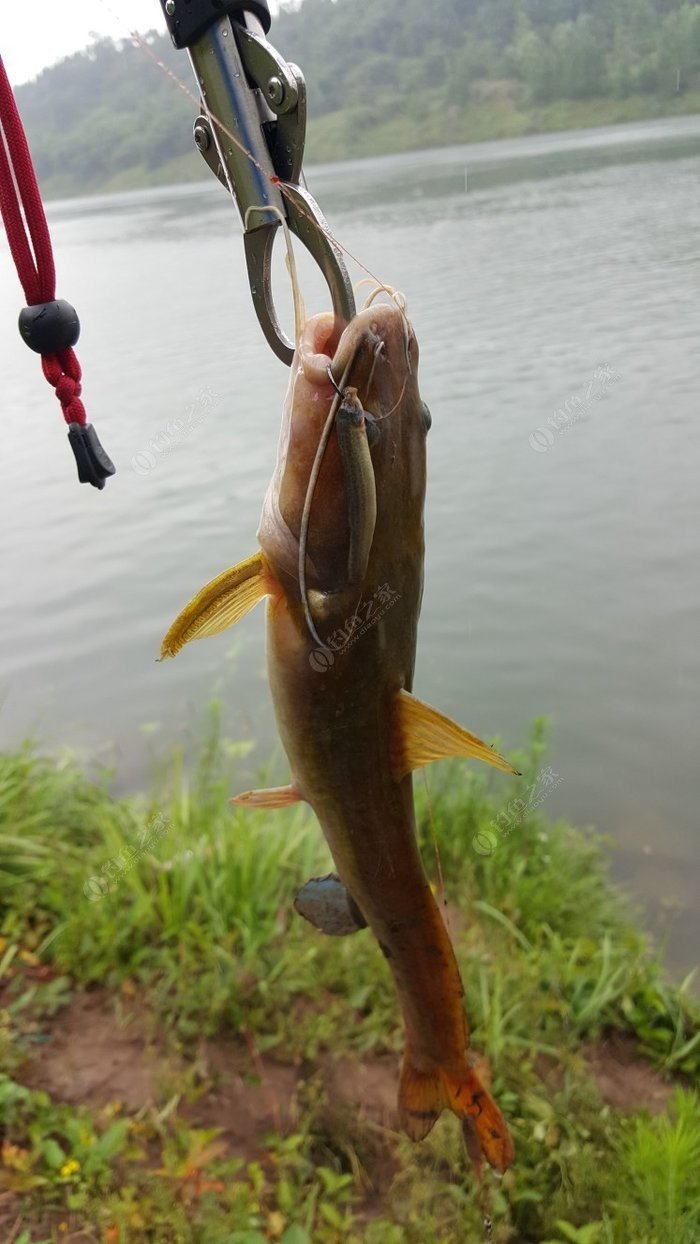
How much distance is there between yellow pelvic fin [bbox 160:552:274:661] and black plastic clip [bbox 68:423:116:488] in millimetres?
482

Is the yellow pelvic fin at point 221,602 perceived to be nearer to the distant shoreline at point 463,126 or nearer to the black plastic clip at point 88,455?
the black plastic clip at point 88,455

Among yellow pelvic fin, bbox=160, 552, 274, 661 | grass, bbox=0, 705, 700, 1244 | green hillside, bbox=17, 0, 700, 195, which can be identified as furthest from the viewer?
green hillside, bbox=17, 0, 700, 195

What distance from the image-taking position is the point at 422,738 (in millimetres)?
1722

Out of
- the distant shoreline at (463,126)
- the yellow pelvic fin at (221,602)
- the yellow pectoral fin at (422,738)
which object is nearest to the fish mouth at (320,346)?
the yellow pelvic fin at (221,602)

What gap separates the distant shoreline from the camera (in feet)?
161

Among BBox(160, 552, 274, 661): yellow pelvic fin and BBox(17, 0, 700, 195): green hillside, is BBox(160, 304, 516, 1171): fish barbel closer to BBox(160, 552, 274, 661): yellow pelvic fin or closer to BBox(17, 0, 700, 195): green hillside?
BBox(160, 552, 274, 661): yellow pelvic fin

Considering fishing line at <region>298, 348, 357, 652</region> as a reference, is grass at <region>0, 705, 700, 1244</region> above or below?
below

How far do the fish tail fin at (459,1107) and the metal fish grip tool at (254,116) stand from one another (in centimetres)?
184

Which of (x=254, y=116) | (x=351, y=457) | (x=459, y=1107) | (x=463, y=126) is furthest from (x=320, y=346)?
(x=463, y=126)

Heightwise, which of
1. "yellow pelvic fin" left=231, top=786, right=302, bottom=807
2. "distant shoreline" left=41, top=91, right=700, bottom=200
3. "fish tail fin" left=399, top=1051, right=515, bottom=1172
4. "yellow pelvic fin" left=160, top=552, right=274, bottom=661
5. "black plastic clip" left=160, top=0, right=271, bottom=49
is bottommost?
"fish tail fin" left=399, top=1051, right=515, bottom=1172

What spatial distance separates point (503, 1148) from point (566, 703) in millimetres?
5160

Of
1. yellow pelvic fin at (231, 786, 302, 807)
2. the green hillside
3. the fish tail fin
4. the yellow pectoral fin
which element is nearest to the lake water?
the fish tail fin

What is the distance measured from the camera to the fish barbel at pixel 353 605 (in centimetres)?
152

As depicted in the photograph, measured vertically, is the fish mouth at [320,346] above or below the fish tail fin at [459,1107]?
above
